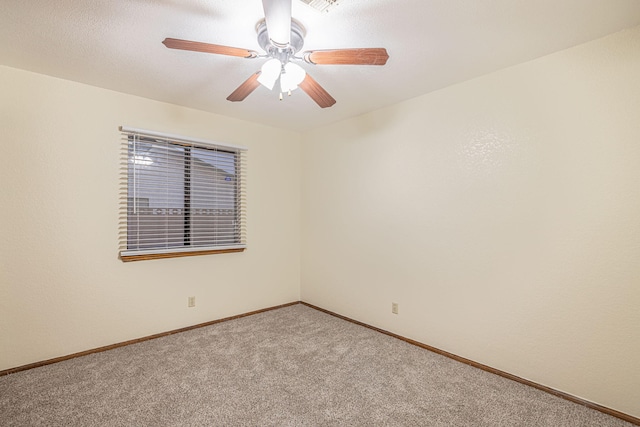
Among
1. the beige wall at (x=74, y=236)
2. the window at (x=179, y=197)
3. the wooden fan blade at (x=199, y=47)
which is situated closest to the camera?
the wooden fan blade at (x=199, y=47)

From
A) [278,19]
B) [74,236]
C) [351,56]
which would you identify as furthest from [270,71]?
[74,236]

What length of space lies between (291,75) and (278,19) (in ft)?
1.38

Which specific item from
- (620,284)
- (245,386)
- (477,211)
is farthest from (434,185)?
(245,386)

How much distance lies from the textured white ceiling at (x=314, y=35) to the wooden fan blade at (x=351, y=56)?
209mm

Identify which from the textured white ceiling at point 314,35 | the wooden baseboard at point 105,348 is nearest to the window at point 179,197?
the textured white ceiling at point 314,35

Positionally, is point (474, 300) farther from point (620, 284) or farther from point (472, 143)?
point (472, 143)

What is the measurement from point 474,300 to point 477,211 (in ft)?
2.45

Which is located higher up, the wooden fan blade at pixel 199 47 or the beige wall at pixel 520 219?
the wooden fan blade at pixel 199 47

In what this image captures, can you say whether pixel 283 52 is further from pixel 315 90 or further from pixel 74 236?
pixel 74 236

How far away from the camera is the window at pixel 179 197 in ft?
9.55

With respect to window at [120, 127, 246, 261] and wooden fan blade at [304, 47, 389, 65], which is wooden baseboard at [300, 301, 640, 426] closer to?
window at [120, 127, 246, 261]

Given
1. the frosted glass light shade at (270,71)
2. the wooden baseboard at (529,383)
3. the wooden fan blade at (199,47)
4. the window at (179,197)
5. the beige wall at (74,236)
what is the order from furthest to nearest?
the window at (179,197) → the beige wall at (74,236) → the wooden baseboard at (529,383) → the frosted glass light shade at (270,71) → the wooden fan blade at (199,47)

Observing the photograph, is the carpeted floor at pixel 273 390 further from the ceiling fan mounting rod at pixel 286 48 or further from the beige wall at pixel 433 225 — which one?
the ceiling fan mounting rod at pixel 286 48

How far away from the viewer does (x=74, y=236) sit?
263cm
